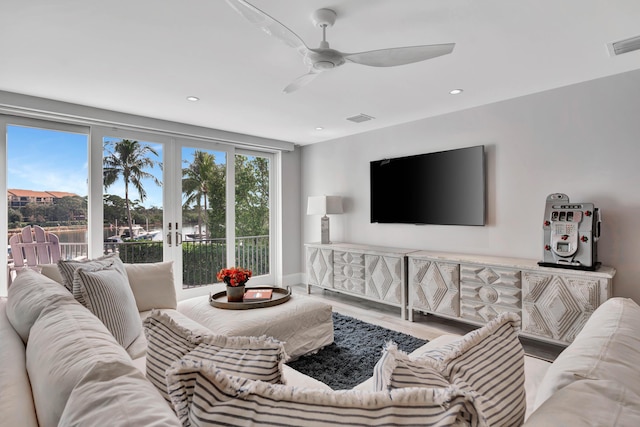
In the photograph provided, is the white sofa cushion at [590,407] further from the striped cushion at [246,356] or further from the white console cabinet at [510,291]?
the white console cabinet at [510,291]

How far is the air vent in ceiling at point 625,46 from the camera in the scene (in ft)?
7.31

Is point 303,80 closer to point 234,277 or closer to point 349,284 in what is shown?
point 234,277

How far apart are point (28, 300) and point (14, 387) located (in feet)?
2.35

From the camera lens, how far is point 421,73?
9.00ft

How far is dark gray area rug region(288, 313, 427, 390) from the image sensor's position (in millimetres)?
2521

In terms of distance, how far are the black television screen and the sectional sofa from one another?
96.2 inches

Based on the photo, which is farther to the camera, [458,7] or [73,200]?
[73,200]

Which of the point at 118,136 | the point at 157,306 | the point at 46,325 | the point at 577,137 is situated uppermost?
the point at 118,136

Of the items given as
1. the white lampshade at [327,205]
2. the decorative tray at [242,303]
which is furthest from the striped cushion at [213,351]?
the white lampshade at [327,205]

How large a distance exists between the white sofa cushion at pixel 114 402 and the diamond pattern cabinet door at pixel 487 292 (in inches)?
A: 120

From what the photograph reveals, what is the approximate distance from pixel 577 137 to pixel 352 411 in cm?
346

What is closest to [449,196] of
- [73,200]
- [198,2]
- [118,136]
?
[198,2]

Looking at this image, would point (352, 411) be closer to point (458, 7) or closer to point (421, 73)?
point (458, 7)

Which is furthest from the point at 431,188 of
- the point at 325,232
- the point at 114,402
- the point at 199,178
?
the point at 114,402
